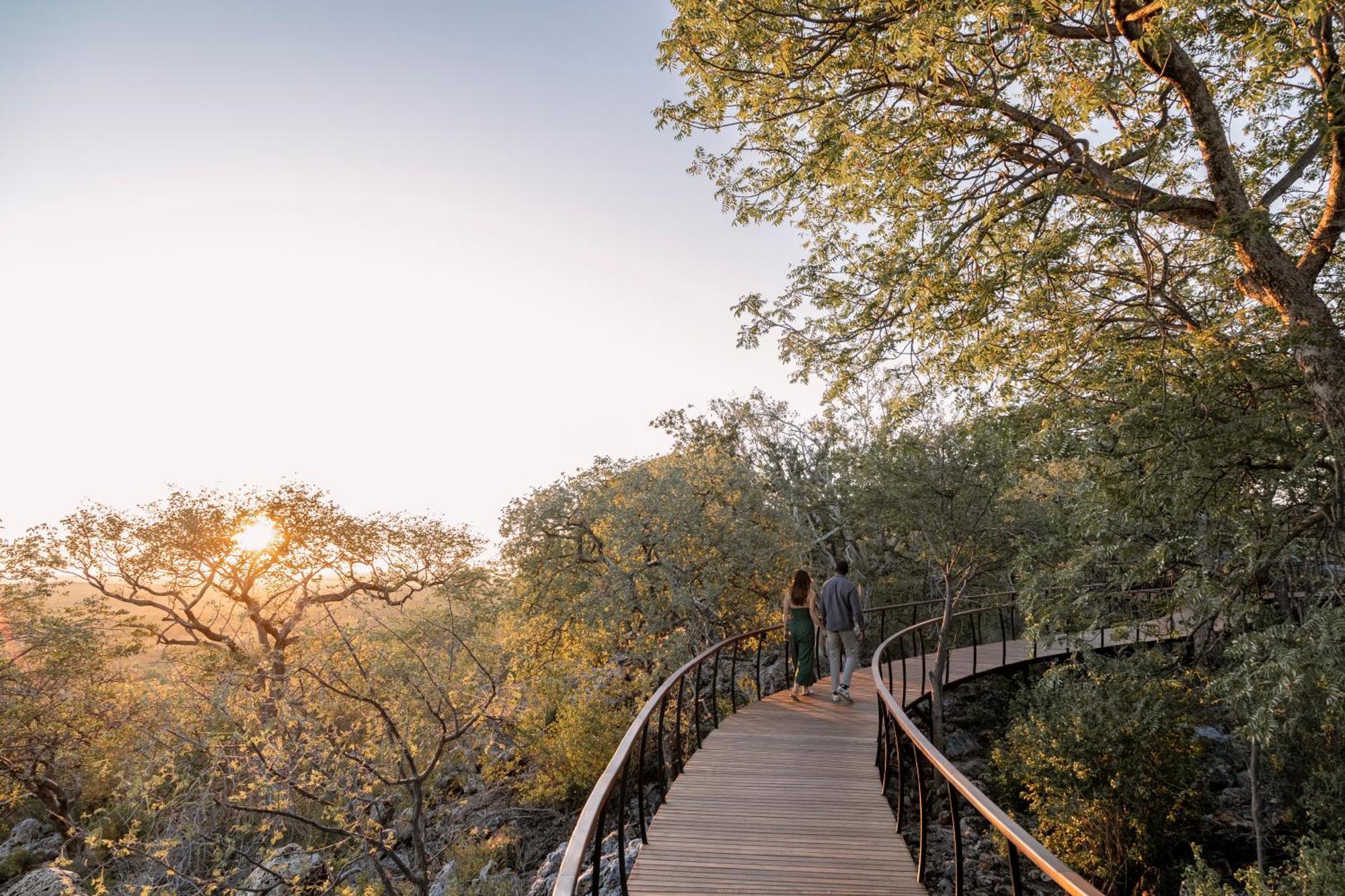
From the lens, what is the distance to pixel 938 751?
13.4ft

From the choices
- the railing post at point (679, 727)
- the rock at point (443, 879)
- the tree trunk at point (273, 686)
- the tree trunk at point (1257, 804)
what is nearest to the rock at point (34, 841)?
the tree trunk at point (273, 686)

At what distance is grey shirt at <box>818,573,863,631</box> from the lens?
30.7ft

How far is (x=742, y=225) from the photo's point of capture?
984 cm

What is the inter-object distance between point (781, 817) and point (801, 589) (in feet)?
13.2

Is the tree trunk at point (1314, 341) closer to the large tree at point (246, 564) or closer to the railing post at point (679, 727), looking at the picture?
the railing post at point (679, 727)

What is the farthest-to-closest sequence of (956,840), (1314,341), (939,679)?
1. (939,679)
2. (1314,341)
3. (956,840)

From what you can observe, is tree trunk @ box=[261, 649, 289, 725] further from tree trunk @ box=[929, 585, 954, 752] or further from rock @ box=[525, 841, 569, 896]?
tree trunk @ box=[929, 585, 954, 752]

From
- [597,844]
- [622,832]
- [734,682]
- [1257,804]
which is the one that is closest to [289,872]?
[734,682]

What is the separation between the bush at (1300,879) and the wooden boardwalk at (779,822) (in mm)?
3885

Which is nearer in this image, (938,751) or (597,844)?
(597,844)

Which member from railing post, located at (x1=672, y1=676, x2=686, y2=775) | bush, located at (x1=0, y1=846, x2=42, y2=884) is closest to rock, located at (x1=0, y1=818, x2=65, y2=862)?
bush, located at (x1=0, y1=846, x2=42, y2=884)

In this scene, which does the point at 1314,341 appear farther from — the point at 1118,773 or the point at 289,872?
the point at 289,872

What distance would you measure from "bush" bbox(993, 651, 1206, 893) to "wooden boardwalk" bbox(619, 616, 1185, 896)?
76.2 inches

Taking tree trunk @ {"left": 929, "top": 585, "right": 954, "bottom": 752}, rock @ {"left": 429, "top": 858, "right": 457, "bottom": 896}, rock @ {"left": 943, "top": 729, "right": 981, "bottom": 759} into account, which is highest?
→ tree trunk @ {"left": 929, "top": 585, "right": 954, "bottom": 752}
